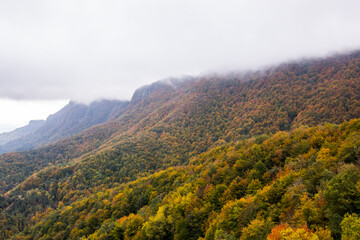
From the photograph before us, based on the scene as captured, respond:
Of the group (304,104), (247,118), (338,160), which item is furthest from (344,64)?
(338,160)

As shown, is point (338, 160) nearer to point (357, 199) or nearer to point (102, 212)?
point (357, 199)

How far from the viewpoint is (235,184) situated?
138 ft

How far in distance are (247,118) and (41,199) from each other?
205954 mm

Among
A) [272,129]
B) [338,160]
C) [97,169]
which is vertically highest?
[338,160]

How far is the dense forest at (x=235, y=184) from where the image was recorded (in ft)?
72.8

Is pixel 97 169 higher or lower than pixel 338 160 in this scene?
lower

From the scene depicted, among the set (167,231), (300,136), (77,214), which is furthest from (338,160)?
(77,214)

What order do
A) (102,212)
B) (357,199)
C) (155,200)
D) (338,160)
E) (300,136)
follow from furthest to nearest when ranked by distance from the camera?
(102,212)
(155,200)
(300,136)
(338,160)
(357,199)

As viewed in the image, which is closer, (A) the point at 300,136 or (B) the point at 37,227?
(A) the point at 300,136

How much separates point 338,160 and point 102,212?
85.0 m

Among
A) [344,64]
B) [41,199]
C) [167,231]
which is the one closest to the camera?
[167,231]

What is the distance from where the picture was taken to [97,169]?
6329 inches

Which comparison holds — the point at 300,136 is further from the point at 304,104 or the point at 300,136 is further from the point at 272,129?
the point at 304,104

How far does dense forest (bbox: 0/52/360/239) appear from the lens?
22.2 m
